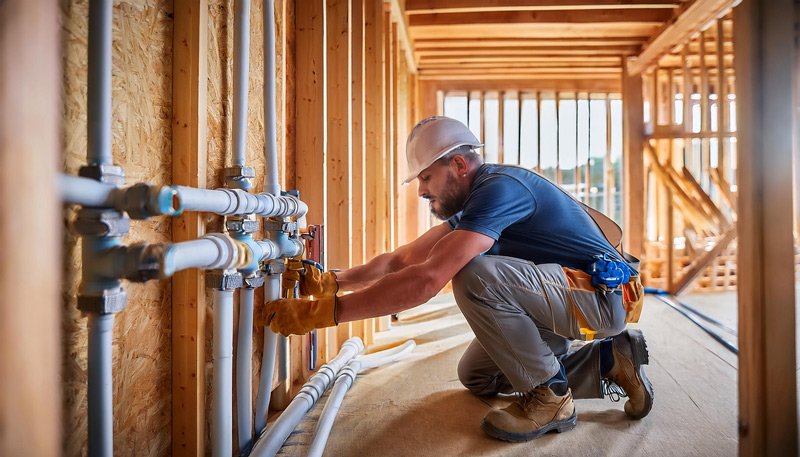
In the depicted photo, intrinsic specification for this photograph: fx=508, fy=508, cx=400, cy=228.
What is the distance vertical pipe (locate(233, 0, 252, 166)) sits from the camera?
4.53 feet

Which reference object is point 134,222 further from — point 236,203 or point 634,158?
point 634,158

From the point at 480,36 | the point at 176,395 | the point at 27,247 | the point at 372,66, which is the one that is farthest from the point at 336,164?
the point at 480,36

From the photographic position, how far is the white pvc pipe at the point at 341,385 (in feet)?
5.11

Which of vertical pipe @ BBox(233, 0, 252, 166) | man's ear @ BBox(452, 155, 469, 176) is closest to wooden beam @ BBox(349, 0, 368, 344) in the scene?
man's ear @ BBox(452, 155, 469, 176)

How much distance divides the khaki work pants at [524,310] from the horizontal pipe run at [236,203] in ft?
2.11

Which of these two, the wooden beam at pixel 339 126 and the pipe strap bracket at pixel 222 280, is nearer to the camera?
the pipe strap bracket at pixel 222 280

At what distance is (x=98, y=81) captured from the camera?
0.90 metres

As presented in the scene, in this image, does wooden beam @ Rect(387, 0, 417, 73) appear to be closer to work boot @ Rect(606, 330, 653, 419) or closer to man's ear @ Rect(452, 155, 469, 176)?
man's ear @ Rect(452, 155, 469, 176)

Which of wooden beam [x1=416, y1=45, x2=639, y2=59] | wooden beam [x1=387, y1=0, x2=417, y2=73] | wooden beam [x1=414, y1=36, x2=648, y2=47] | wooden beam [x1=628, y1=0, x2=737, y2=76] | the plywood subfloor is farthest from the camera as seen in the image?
wooden beam [x1=416, y1=45, x2=639, y2=59]

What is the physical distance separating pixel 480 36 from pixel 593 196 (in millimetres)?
3501

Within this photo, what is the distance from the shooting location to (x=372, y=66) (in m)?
3.40

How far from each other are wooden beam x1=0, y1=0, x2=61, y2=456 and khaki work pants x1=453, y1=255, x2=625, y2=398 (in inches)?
58.0

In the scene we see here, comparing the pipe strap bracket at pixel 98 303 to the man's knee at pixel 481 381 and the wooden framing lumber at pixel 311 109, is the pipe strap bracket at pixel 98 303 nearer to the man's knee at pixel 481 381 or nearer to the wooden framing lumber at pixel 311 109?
the wooden framing lumber at pixel 311 109

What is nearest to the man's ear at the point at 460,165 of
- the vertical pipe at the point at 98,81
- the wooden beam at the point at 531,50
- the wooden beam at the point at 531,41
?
the vertical pipe at the point at 98,81
